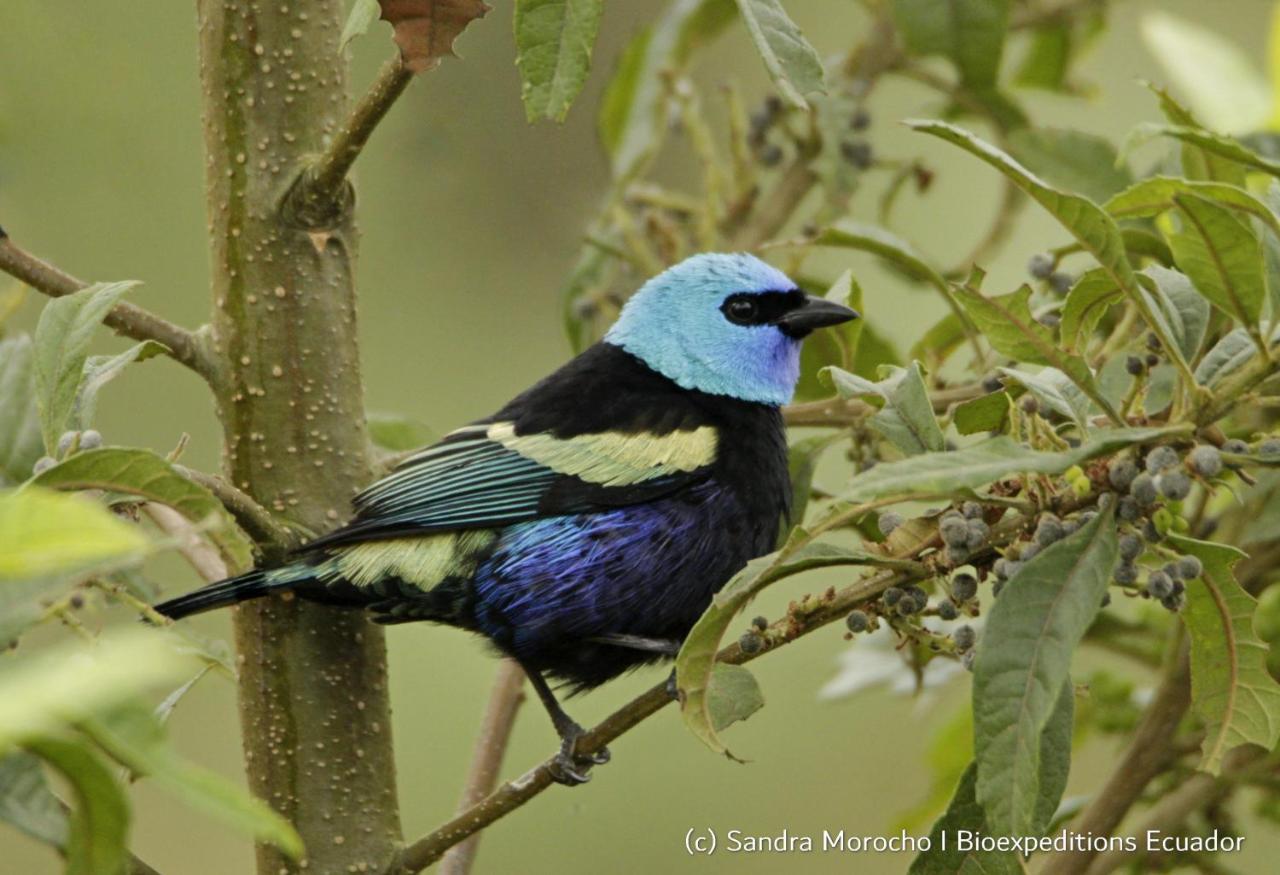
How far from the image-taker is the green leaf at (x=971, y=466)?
4.90ft

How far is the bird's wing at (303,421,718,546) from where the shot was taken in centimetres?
296

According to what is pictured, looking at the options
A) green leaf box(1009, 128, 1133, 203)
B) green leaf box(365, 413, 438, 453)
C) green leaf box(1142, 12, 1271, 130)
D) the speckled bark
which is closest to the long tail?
the speckled bark

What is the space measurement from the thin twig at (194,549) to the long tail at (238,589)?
0.07 m

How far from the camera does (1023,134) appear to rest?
10.8 ft

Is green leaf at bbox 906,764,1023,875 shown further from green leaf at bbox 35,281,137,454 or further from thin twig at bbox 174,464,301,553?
green leaf at bbox 35,281,137,454

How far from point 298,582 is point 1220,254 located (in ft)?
4.71

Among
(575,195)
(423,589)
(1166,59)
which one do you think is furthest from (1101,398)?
(575,195)

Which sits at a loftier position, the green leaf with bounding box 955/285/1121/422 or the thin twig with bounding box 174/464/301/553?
→ the green leaf with bounding box 955/285/1121/422

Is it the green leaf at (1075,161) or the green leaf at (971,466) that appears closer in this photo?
the green leaf at (971,466)

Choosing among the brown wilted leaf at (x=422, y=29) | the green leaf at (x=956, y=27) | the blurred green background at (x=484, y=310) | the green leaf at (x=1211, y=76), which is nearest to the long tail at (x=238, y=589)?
the brown wilted leaf at (x=422, y=29)

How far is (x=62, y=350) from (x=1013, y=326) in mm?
1282

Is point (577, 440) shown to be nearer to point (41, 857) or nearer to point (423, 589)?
point (423, 589)

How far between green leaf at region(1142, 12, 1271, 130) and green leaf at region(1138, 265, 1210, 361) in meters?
0.24

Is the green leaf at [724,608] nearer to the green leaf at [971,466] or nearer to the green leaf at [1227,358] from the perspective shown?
the green leaf at [971,466]
